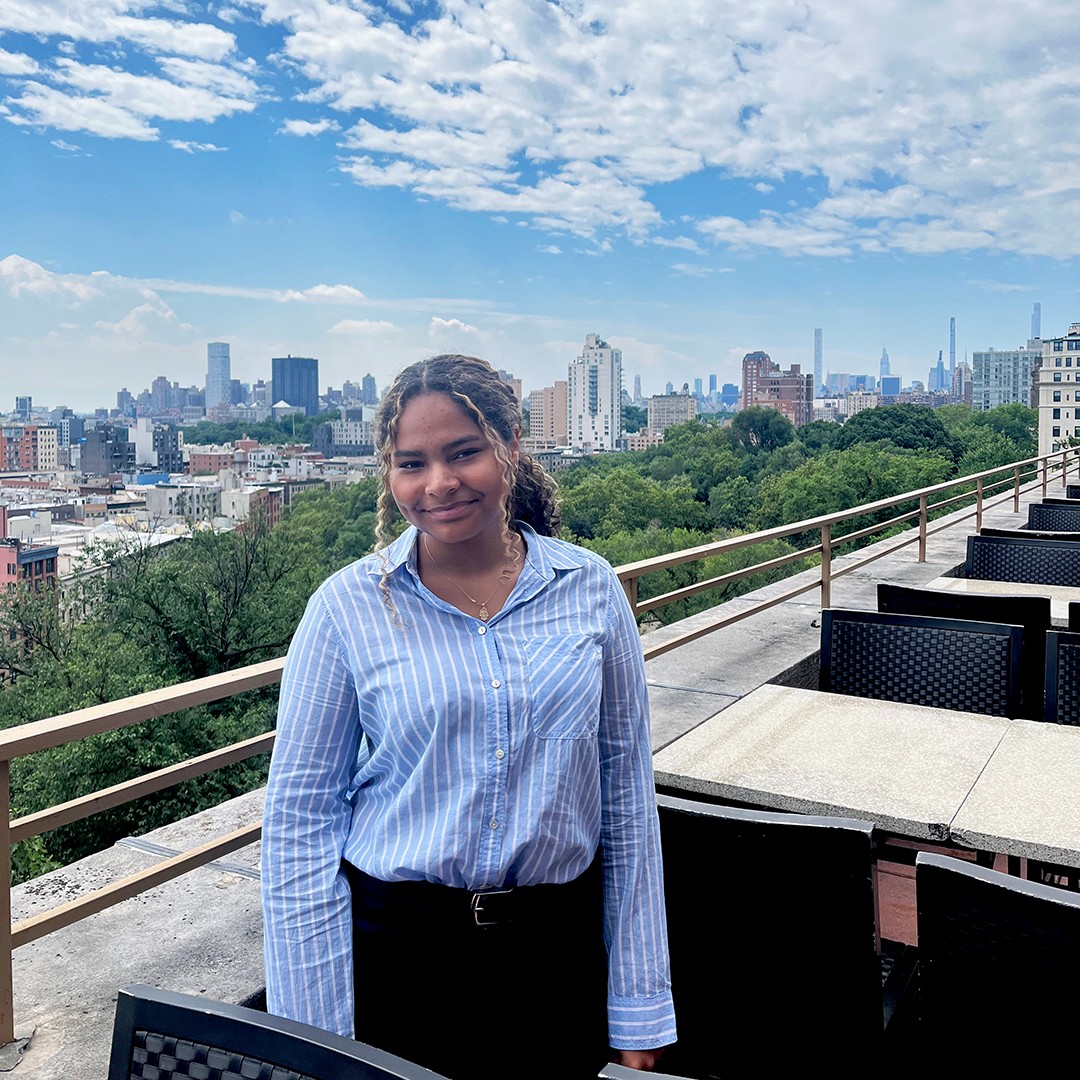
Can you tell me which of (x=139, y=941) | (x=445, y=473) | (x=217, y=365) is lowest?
(x=139, y=941)

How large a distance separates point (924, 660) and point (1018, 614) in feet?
1.51

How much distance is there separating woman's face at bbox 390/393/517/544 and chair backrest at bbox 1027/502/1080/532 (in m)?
5.93

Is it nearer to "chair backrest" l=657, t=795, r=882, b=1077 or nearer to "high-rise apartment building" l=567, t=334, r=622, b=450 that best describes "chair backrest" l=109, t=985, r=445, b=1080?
"chair backrest" l=657, t=795, r=882, b=1077

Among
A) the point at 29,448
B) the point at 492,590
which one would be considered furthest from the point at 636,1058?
the point at 29,448

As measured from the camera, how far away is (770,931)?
1.46m

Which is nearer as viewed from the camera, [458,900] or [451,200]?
[458,900]

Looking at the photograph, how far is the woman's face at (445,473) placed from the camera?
127 cm

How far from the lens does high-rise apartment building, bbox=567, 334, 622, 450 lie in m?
94.9

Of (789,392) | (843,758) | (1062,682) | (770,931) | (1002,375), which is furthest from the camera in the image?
(1002,375)

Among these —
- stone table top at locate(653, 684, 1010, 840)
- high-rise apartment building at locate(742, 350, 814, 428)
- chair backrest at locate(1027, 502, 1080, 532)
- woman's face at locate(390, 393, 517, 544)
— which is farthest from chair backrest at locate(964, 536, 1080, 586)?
high-rise apartment building at locate(742, 350, 814, 428)

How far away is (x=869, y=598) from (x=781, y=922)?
517 cm

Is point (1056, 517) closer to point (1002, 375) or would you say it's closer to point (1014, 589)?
point (1014, 589)

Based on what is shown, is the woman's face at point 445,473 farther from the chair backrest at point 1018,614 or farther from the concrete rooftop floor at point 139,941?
the chair backrest at point 1018,614

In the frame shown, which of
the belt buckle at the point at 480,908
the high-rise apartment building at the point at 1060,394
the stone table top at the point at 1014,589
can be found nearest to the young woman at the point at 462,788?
the belt buckle at the point at 480,908
